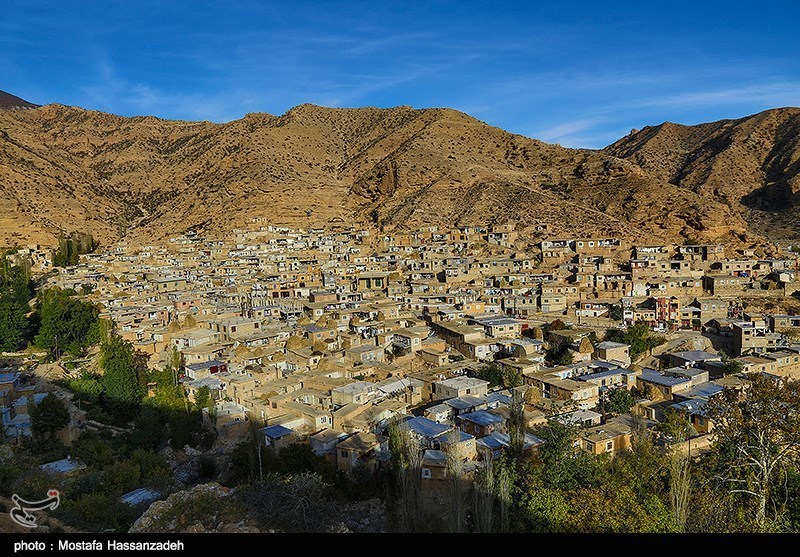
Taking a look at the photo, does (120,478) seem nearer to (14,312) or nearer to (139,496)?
(139,496)

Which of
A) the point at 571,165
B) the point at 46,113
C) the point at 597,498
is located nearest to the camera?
the point at 597,498

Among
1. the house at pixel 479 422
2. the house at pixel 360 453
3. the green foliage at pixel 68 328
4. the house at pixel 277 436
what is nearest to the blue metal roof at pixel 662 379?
the house at pixel 479 422

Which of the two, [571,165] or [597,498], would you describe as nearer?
[597,498]

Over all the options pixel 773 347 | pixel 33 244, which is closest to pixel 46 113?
pixel 33 244

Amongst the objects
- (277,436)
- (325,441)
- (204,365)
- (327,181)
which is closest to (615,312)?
(325,441)

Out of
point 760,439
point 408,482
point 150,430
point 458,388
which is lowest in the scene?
point 150,430
